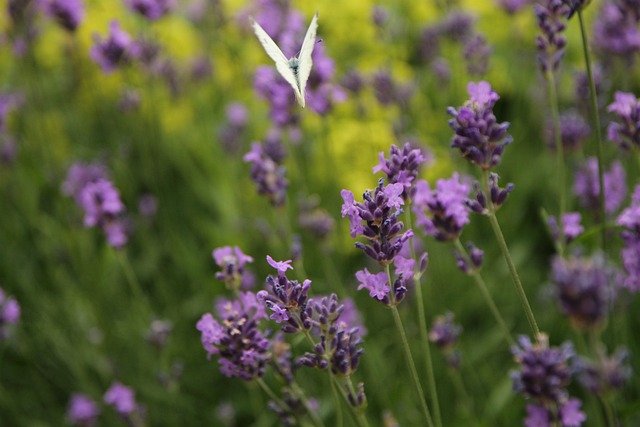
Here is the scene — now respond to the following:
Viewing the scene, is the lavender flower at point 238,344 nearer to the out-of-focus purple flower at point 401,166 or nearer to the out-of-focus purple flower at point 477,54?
the out-of-focus purple flower at point 401,166

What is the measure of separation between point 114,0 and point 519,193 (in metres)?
4.18

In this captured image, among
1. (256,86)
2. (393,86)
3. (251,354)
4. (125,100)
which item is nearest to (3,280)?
(125,100)

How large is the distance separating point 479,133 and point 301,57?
1.89 ft

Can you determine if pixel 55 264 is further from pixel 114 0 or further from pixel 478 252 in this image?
pixel 114 0

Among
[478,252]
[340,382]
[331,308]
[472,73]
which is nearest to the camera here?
[331,308]

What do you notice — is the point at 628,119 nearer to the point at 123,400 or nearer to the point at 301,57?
the point at 301,57

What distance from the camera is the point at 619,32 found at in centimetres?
270

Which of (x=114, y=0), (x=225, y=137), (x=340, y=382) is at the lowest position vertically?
(x=340, y=382)

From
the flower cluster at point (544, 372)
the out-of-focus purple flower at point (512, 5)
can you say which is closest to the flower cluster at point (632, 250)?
the flower cluster at point (544, 372)

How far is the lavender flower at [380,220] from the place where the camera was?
148 centimetres

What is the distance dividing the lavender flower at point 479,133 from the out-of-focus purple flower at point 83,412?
2102 millimetres

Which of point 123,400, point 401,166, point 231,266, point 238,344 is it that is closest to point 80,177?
point 123,400

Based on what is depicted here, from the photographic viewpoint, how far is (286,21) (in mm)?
3414

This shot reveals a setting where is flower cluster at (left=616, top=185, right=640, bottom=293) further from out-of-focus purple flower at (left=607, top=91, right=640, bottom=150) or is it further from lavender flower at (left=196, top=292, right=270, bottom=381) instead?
lavender flower at (left=196, top=292, right=270, bottom=381)
